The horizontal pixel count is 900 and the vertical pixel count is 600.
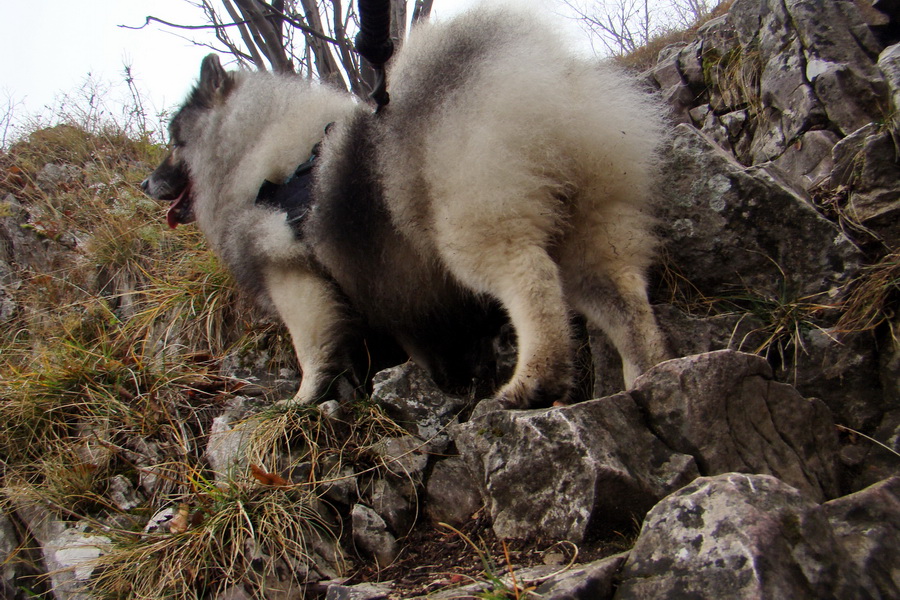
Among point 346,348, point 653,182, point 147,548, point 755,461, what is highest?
point 653,182

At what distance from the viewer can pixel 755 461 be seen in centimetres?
206

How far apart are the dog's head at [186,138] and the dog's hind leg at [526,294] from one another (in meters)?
2.66

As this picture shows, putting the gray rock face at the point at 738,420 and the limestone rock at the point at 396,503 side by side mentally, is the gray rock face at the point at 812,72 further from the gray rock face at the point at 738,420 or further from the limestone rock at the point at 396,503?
the limestone rock at the point at 396,503

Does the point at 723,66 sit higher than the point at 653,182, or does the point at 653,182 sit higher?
the point at 723,66

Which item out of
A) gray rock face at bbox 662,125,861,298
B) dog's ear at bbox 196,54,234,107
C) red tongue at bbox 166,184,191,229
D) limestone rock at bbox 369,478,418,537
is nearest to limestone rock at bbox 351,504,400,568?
limestone rock at bbox 369,478,418,537

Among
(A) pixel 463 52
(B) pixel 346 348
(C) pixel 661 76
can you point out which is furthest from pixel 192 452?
(C) pixel 661 76

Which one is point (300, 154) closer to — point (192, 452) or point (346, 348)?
point (346, 348)

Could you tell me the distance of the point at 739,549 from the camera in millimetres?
1434

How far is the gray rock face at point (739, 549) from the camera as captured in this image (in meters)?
1.39

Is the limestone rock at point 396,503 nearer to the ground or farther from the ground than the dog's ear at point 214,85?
nearer to the ground

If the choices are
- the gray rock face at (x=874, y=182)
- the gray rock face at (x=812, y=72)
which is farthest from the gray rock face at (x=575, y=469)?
the gray rock face at (x=812, y=72)

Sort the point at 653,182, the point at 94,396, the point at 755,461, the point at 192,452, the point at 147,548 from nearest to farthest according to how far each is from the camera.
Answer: the point at 755,461
the point at 147,548
the point at 653,182
the point at 192,452
the point at 94,396

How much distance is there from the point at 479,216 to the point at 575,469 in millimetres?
1140

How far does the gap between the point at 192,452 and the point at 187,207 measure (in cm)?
202
